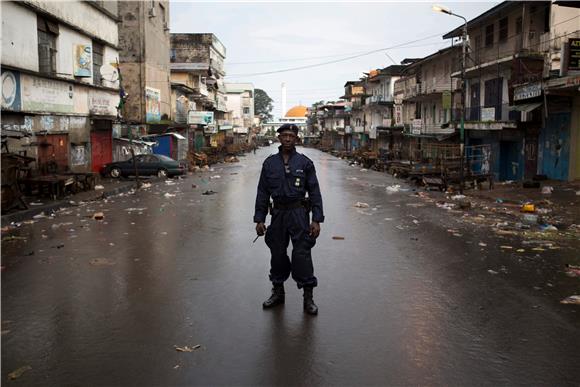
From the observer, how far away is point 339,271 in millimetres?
8094

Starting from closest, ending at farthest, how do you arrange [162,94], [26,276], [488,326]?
1. [488,326]
2. [26,276]
3. [162,94]

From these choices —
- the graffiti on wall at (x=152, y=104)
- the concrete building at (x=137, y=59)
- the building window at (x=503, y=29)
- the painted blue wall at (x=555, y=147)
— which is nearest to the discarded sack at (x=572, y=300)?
the painted blue wall at (x=555, y=147)

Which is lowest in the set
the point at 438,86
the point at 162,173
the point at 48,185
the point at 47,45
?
the point at 162,173

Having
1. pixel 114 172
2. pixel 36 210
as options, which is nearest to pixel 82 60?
pixel 114 172

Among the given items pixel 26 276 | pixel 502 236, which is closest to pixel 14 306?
pixel 26 276

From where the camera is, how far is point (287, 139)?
6.19m

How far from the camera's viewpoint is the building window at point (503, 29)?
29.5 m

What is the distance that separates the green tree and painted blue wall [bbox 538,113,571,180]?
15222 cm

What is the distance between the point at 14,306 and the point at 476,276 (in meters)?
6.00

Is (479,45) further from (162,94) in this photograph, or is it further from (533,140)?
(162,94)

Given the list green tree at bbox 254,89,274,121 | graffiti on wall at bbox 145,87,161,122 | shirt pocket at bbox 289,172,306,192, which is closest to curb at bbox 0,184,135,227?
shirt pocket at bbox 289,172,306,192

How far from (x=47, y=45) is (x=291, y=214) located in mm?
19113

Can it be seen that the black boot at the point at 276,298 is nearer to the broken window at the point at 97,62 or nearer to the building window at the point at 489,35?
the broken window at the point at 97,62

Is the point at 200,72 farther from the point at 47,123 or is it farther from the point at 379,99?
the point at 47,123
